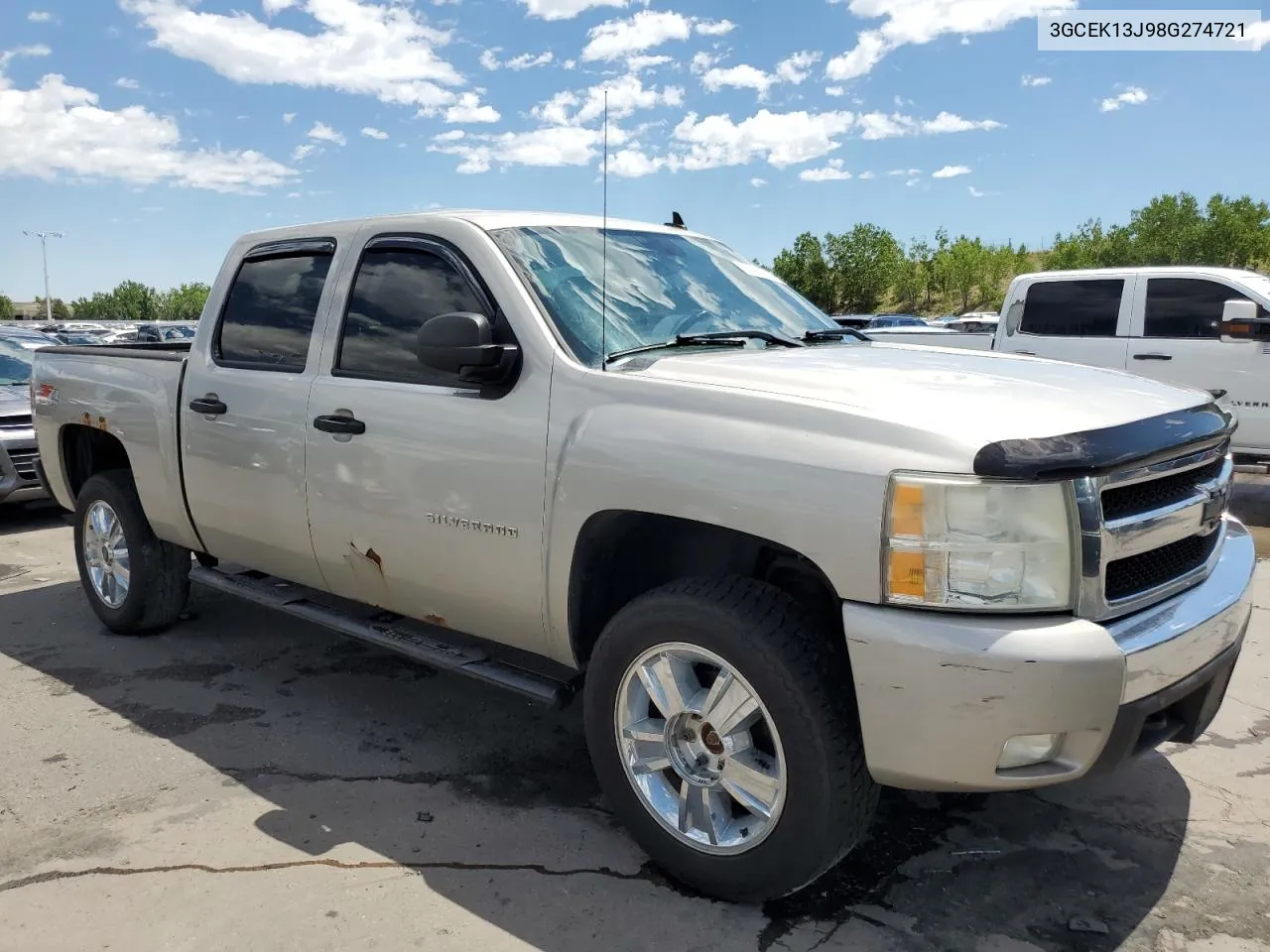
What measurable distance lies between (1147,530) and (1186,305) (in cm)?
786

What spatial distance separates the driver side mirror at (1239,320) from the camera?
8688 mm

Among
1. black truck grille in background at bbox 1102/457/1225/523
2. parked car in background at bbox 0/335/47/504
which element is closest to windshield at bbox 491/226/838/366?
black truck grille in background at bbox 1102/457/1225/523

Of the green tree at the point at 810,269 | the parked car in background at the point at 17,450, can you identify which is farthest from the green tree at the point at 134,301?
the parked car in background at the point at 17,450

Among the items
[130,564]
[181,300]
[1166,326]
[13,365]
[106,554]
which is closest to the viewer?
[130,564]

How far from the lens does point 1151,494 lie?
8.64 ft

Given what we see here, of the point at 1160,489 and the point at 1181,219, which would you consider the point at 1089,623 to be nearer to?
the point at 1160,489

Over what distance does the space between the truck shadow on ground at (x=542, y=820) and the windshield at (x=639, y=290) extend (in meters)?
1.56

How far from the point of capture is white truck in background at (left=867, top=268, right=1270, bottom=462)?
29.3 feet

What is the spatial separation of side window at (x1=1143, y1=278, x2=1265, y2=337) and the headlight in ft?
26.3

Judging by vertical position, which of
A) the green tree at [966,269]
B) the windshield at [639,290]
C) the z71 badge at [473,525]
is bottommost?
the z71 badge at [473,525]

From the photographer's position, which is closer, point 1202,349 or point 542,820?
point 542,820

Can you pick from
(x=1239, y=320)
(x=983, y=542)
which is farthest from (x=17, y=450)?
(x=1239, y=320)

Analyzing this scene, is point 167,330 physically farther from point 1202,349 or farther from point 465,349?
point 465,349

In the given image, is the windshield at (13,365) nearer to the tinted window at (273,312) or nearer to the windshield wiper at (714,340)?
the tinted window at (273,312)
